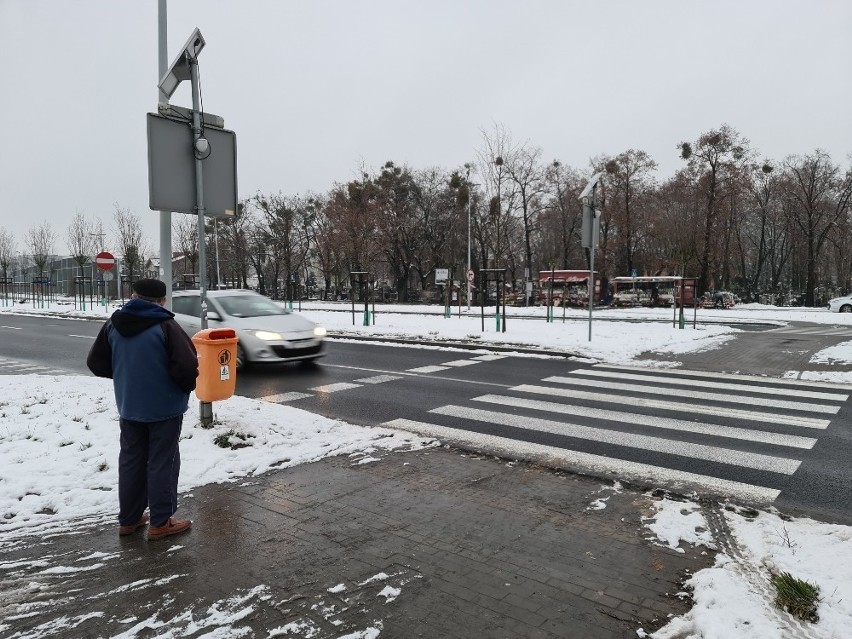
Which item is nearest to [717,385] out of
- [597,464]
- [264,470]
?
[597,464]

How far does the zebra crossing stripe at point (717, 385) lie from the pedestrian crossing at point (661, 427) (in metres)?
0.02

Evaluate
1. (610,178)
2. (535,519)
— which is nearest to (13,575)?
(535,519)

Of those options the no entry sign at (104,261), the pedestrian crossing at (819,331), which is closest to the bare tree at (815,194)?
the pedestrian crossing at (819,331)

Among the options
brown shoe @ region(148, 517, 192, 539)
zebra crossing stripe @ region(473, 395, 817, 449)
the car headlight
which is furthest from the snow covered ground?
the car headlight

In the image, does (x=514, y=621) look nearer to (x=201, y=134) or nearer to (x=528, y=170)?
(x=201, y=134)

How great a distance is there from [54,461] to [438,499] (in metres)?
3.59

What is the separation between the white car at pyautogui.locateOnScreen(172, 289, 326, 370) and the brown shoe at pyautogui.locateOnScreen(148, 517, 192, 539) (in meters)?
7.60

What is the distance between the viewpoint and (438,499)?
471 centimetres

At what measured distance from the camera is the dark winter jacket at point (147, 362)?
12.6 ft

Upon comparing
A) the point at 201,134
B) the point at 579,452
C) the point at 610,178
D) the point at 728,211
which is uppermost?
the point at 610,178

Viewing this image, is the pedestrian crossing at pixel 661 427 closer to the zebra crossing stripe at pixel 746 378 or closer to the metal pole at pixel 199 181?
the zebra crossing stripe at pixel 746 378

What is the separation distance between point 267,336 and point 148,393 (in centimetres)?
783

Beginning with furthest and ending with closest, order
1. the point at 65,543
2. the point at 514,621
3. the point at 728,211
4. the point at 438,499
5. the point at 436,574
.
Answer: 1. the point at 728,211
2. the point at 438,499
3. the point at 65,543
4. the point at 436,574
5. the point at 514,621

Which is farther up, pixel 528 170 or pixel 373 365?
pixel 528 170
